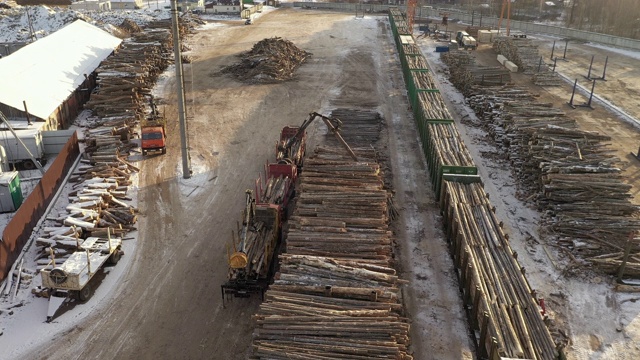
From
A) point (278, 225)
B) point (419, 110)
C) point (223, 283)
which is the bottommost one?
point (223, 283)

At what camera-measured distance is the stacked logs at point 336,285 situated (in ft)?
44.2

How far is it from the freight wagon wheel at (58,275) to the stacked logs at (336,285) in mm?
7395

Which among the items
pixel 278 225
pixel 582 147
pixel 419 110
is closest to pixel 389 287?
pixel 278 225

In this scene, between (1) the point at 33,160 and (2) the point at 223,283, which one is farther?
(1) the point at 33,160

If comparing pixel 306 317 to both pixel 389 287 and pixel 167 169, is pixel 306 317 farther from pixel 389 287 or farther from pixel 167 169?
pixel 167 169

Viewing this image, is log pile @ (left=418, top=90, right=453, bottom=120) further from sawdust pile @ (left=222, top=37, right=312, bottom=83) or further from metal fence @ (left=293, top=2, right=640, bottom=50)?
metal fence @ (left=293, top=2, right=640, bottom=50)

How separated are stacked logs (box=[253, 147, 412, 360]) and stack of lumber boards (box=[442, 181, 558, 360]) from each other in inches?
104

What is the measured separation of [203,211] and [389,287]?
12.0 metres

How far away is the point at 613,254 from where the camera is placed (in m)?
20.1

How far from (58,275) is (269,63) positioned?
111ft

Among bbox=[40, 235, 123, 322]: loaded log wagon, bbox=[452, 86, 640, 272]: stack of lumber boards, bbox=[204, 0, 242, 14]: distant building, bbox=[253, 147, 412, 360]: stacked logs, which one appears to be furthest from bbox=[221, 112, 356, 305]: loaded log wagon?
bbox=[204, 0, 242, 14]: distant building

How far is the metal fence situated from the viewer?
2454 inches

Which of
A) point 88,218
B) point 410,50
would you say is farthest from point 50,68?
point 410,50

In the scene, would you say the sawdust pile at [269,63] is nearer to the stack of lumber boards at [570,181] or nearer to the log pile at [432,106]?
the log pile at [432,106]
